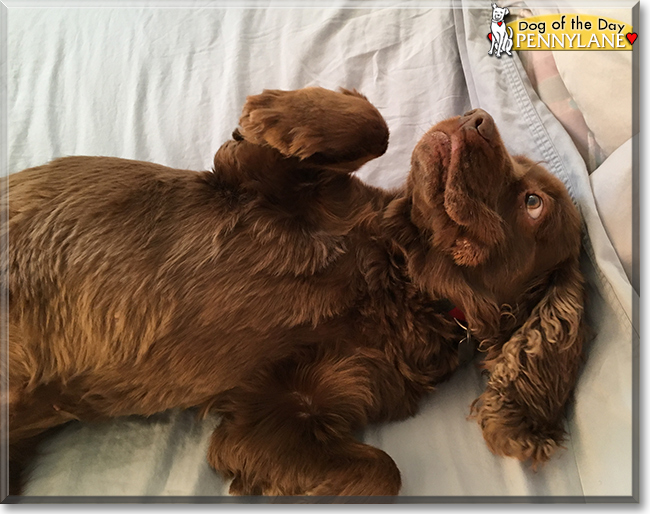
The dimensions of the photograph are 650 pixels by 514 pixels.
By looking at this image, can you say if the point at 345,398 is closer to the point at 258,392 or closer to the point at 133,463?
the point at 258,392

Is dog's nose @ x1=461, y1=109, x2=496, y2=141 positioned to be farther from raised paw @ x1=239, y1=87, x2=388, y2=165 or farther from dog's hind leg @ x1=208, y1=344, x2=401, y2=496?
dog's hind leg @ x1=208, y1=344, x2=401, y2=496

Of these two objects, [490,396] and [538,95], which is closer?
[490,396]

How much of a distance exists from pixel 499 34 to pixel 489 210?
1087 mm

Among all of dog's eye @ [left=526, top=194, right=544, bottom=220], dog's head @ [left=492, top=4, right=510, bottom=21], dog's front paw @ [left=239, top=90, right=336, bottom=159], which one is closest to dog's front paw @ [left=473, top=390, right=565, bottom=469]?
dog's eye @ [left=526, top=194, right=544, bottom=220]

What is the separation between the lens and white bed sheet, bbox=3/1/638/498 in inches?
64.1

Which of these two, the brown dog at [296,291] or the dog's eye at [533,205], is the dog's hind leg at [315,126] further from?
the dog's eye at [533,205]

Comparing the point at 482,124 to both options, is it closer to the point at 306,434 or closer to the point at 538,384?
the point at 538,384

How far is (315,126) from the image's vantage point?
1533 millimetres

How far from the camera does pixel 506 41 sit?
2217 mm

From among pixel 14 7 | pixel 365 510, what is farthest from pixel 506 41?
pixel 14 7

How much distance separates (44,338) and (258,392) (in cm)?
65

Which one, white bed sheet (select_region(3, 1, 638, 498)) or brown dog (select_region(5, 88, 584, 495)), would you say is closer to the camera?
brown dog (select_region(5, 88, 584, 495))

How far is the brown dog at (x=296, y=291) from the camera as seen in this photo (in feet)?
4.79

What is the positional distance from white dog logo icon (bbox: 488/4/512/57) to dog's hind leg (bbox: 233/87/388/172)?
3.12 ft
